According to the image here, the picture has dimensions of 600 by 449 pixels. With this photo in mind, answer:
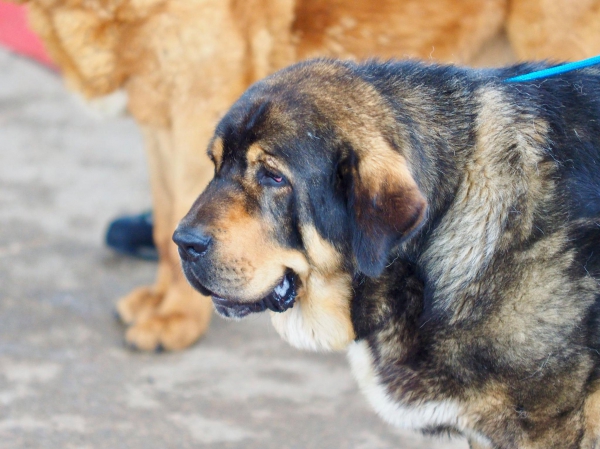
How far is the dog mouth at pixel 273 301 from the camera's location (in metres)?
2.71

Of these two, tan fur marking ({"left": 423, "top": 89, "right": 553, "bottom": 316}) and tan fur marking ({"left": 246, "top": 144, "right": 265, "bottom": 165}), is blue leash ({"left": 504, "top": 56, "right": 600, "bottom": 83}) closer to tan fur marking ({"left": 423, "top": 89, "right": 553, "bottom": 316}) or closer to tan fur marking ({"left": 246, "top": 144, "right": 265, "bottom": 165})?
tan fur marking ({"left": 423, "top": 89, "right": 553, "bottom": 316})

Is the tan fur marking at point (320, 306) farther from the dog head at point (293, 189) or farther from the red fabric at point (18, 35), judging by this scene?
the red fabric at point (18, 35)

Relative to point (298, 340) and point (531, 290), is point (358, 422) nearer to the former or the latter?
point (298, 340)

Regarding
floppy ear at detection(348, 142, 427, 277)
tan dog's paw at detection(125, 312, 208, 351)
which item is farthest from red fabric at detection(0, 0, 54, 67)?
floppy ear at detection(348, 142, 427, 277)

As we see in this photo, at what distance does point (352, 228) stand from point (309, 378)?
1.77 m

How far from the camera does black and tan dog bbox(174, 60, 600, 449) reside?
242cm

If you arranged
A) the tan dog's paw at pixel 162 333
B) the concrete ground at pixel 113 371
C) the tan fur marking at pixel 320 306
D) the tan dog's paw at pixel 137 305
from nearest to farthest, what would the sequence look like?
the tan fur marking at pixel 320 306
the concrete ground at pixel 113 371
the tan dog's paw at pixel 162 333
the tan dog's paw at pixel 137 305

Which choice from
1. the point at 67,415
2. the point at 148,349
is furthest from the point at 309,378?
the point at 67,415

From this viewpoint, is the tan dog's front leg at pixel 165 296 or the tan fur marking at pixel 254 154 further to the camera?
the tan dog's front leg at pixel 165 296

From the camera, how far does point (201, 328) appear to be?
14.1 feet

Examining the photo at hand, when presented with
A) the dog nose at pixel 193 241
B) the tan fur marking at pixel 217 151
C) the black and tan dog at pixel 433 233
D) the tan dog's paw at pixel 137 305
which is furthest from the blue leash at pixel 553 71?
the tan dog's paw at pixel 137 305

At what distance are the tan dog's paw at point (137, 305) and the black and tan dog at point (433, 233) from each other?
5.82ft

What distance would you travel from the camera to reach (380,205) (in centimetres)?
239

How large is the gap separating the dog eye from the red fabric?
6816 millimetres
